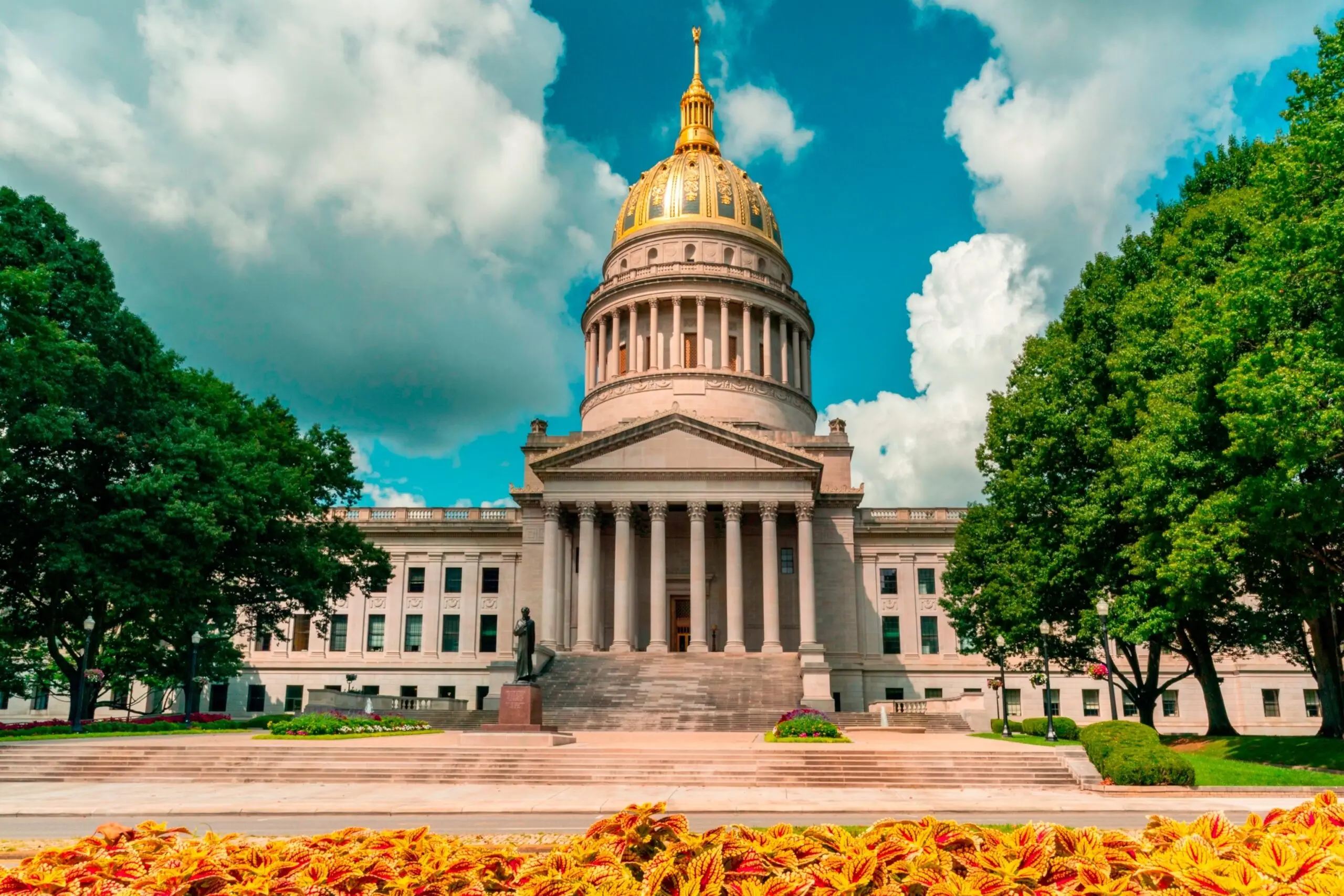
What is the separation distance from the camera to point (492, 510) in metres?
68.1

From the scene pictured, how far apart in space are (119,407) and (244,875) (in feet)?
115

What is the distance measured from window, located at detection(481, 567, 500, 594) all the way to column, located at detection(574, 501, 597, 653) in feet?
48.6

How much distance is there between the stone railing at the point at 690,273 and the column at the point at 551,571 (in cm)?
2632

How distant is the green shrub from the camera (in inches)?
1478

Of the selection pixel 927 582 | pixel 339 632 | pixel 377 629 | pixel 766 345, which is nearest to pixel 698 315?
pixel 766 345

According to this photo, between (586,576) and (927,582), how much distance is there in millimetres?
25819

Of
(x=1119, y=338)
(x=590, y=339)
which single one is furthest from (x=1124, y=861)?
(x=590, y=339)

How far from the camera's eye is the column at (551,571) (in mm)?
52844

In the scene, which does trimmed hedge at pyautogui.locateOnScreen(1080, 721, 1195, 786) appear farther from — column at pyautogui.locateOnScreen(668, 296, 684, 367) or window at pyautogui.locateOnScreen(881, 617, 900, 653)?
column at pyautogui.locateOnScreen(668, 296, 684, 367)

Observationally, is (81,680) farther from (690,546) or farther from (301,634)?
(301,634)

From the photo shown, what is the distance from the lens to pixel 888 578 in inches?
2613

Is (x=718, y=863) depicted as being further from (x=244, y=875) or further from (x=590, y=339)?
(x=590, y=339)

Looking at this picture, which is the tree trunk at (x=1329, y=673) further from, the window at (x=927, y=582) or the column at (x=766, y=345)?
the column at (x=766, y=345)

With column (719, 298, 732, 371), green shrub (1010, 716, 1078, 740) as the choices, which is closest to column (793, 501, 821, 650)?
green shrub (1010, 716, 1078, 740)
